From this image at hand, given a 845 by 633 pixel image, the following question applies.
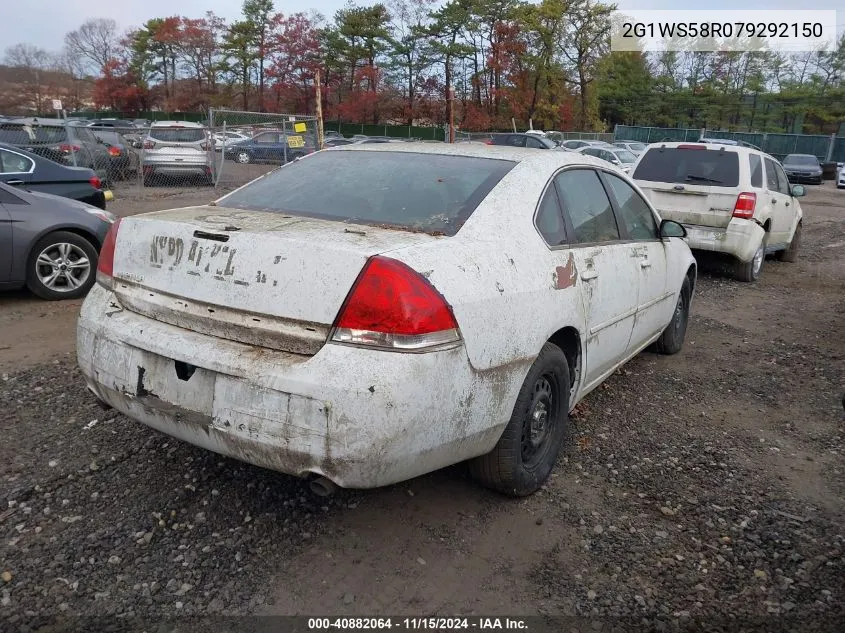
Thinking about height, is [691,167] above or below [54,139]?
below

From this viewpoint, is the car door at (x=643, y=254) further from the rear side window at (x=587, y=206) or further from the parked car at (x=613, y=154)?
the parked car at (x=613, y=154)

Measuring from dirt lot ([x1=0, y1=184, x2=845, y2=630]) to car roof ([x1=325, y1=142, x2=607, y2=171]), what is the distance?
1.56 metres

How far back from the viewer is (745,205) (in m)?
8.29

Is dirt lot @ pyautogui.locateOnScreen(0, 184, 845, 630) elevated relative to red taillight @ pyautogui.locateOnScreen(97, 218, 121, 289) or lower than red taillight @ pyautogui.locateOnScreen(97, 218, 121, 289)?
lower

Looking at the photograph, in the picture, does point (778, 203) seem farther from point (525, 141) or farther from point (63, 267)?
point (525, 141)

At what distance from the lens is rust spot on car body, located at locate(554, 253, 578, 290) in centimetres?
308

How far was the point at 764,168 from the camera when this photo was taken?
29.5ft

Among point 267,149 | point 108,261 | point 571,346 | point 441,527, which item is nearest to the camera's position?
point 441,527

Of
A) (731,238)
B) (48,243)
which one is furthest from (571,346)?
(731,238)

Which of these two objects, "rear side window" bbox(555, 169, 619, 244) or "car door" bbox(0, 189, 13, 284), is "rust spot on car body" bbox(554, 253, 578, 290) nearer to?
"rear side window" bbox(555, 169, 619, 244)

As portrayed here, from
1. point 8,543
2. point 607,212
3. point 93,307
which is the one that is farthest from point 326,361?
point 607,212

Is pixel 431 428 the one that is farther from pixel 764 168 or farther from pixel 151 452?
pixel 764 168

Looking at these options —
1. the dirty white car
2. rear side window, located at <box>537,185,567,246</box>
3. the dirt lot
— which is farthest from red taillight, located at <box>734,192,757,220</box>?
rear side window, located at <box>537,185,567,246</box>

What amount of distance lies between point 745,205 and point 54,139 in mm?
12560
